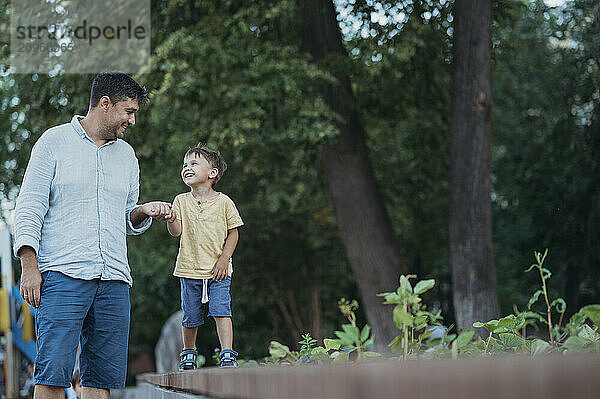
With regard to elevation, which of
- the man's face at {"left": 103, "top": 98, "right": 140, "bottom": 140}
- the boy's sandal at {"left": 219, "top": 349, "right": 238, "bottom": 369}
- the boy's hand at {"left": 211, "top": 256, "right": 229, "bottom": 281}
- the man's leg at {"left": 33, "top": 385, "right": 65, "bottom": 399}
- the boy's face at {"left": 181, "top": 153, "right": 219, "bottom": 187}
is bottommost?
the man's leg at {"left": 33, "top": 385, "right": 65, "bottom": 399}

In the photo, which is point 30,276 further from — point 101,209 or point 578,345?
point 578,345

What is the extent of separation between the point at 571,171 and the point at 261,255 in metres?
6.79

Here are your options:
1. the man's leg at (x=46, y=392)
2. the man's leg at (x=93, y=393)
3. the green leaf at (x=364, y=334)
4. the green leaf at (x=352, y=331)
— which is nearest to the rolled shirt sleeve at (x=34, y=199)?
the man's leg at (x=46, y=392)

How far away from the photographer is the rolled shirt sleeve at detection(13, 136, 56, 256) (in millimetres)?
3275

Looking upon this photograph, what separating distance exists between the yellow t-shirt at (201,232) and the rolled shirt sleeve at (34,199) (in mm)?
1102

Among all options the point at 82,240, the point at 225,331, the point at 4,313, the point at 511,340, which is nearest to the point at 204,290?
the point at 225,331

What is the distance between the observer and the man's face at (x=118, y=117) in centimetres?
361

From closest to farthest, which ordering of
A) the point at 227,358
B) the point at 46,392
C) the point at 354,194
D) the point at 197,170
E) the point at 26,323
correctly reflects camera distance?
the point at 46,392 < the point at 227,358 < the point at 197,170 < the point at 354,194 < the point at 26,323

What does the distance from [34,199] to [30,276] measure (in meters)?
0.32

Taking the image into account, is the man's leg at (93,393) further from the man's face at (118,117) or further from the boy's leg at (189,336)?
the man's face at (118,117)

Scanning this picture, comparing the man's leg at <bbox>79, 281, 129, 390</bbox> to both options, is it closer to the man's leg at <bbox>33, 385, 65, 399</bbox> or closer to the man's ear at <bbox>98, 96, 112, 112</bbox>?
the man's leg at <bbox>33, 385, 65, 399</bbox>

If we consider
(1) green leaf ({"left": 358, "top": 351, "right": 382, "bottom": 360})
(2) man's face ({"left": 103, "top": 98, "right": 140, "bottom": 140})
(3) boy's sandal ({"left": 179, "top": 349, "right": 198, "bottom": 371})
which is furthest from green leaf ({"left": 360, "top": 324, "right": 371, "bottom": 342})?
(2) man's face ({"left": 103, "top": 98, "right": 140, "bottom": 140})

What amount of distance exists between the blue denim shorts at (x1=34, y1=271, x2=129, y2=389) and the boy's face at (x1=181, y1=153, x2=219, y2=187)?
1084 millimetres

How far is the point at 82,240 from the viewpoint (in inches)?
135
